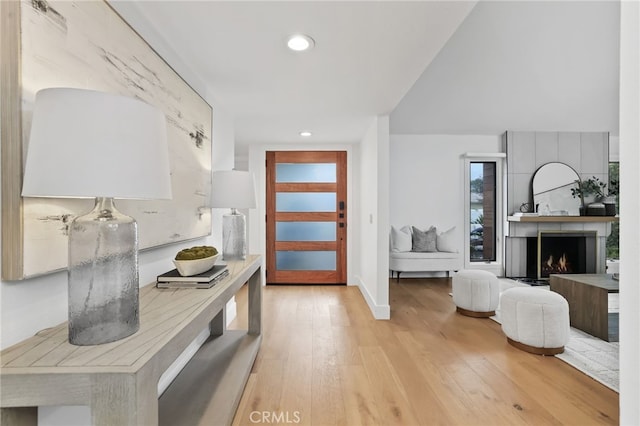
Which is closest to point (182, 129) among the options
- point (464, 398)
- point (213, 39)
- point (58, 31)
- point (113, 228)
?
point (213, 39)

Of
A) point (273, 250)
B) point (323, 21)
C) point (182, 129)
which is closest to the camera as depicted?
point (323, 21)

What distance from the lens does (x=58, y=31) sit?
1.08 meters

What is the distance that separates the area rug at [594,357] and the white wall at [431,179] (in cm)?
288

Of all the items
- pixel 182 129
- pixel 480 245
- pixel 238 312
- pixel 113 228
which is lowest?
pixel 238 312

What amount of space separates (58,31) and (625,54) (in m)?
1.66

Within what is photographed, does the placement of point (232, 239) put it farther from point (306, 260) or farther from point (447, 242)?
point (447, 242)

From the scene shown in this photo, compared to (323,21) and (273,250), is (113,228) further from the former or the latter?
(273,250)

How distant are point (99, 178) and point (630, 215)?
1296 millimetres

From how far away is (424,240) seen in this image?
17.0 ft

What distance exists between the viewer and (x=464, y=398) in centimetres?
190

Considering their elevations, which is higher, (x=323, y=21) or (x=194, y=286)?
(x=323, y=21)

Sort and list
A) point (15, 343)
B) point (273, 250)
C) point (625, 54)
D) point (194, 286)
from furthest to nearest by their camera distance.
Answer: point (273, 250) → point (194, 286) → point (15, 343) → point (625, 54)

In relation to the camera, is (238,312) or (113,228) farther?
(238,312)

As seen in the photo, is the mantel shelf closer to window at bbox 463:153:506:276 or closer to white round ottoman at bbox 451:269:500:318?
window at bbox 463:153:506:276
